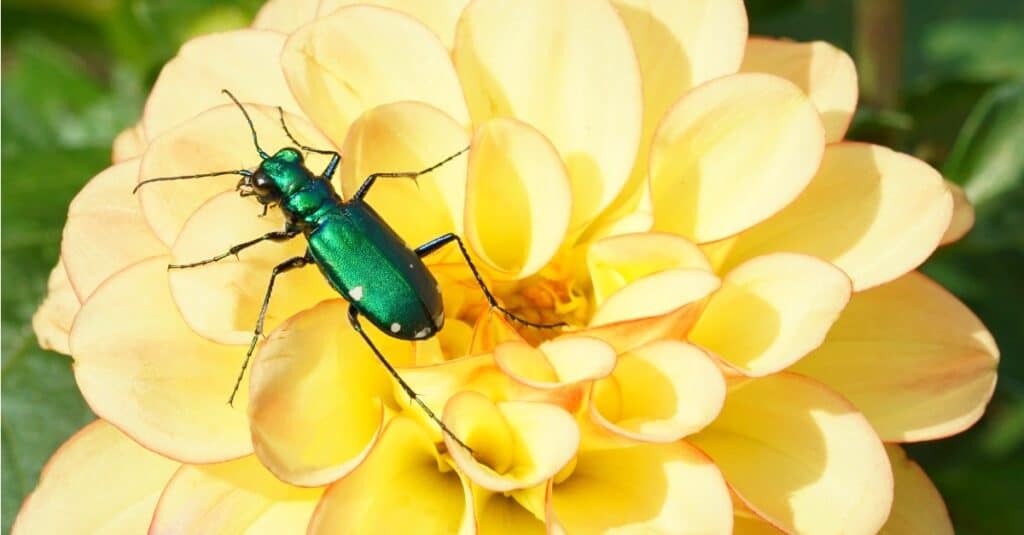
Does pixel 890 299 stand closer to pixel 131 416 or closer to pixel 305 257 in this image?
pixel 305 257

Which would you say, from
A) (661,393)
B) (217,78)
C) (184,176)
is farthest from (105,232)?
(661,393)

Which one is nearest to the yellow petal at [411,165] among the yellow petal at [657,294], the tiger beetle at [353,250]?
the tiger beetle at [353,250]

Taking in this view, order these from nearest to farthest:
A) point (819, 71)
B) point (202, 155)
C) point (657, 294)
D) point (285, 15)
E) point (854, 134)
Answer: point (657, 294) < point (202, 155) < point (819, 71) < point (285, 15) < point (854, 134)

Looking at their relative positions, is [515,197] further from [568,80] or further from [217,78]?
[217,78]

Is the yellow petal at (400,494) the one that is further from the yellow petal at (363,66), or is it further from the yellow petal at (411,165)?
the yellow petal at (363,66)

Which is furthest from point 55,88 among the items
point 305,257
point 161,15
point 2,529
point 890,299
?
point 890,299

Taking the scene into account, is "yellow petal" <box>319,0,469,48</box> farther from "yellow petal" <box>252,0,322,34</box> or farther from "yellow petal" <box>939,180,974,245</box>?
"yellow petal" <box>939,180,974,245</box>

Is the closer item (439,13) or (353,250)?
(353,250)
